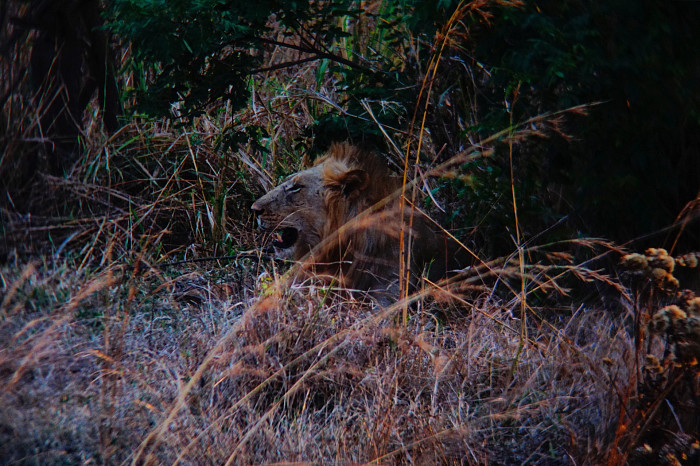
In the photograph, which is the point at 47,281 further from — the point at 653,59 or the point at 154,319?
the point at 653,59

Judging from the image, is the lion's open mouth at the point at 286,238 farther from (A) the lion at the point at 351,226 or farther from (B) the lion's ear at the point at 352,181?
(B) the lion's ear at the point at 352,181

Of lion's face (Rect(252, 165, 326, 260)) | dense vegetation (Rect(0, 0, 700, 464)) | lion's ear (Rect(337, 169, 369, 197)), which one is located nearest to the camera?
dense vegetation (Rect(0, 0, 700, 464))

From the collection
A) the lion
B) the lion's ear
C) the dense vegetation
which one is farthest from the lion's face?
the dense vegetation

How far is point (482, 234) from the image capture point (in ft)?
13.4

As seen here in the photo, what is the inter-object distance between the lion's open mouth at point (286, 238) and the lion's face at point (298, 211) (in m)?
0.02

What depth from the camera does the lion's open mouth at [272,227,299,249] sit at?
13.7 ft

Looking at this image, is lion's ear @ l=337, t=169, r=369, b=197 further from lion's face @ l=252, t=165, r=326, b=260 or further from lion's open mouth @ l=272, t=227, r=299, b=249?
lion's open mouth @ l=272, t=227, r=299, b=249

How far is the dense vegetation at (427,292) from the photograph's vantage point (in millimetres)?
2406

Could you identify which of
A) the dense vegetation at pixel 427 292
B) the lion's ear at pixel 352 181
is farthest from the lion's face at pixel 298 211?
the dense vegetation at pixel 427 292

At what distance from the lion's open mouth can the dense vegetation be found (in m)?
0.20

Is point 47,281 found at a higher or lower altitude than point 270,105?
A: lower

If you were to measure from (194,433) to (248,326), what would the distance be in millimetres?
656

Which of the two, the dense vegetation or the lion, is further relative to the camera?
the lion

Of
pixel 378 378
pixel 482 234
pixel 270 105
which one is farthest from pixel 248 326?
pixel 270 105
